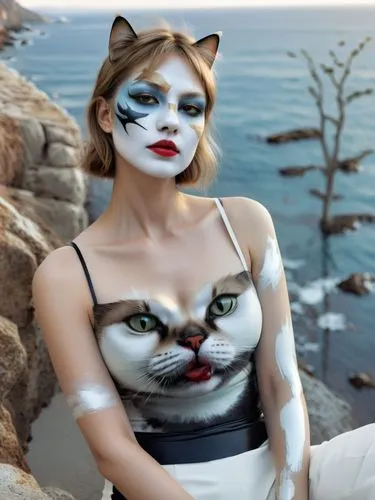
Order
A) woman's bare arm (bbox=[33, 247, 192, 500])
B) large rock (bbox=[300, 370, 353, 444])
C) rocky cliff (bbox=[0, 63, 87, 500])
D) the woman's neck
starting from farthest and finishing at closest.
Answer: large rock (bbox=[300, 370, 353, 444]) → rocky cliff (bbox=[0, 63, 87, 500]) → the woman's neck → woman's bare arm (bbox=[33, 247, 192, 500])

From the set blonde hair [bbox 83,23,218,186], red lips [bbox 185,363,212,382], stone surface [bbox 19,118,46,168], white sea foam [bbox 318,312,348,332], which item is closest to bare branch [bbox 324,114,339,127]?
white sea foam [bbox 318,312,348,332]

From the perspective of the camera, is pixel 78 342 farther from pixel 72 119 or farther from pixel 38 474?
pixel 72 119

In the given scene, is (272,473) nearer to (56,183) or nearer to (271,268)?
(271,268)

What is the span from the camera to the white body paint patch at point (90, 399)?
1.01 metres

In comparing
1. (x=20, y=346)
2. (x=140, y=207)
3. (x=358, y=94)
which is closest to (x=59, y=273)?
(x=140, y=207)

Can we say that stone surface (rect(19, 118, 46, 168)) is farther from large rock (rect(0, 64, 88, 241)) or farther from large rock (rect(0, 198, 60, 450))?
large rock (rect(0, 198, 60, 450))

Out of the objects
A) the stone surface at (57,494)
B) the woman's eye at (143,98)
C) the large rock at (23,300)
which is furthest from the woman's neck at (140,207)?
the stone surface at (57,494)

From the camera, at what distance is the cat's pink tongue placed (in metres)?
1.07

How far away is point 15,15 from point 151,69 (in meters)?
1.40

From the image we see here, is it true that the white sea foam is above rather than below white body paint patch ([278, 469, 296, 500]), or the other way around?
below

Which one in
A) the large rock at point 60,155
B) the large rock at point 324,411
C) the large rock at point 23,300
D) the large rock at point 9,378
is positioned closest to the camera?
the large rock at point 9,378

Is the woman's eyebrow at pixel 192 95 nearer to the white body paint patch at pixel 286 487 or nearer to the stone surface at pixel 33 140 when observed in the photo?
the white body paint patch at pixel 286 487

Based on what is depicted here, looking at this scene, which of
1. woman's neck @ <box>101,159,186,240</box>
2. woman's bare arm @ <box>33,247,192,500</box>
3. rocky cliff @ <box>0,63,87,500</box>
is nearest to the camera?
woman's bare arm @ <box>33,247,192,500</box>

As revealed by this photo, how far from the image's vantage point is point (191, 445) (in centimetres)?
108
